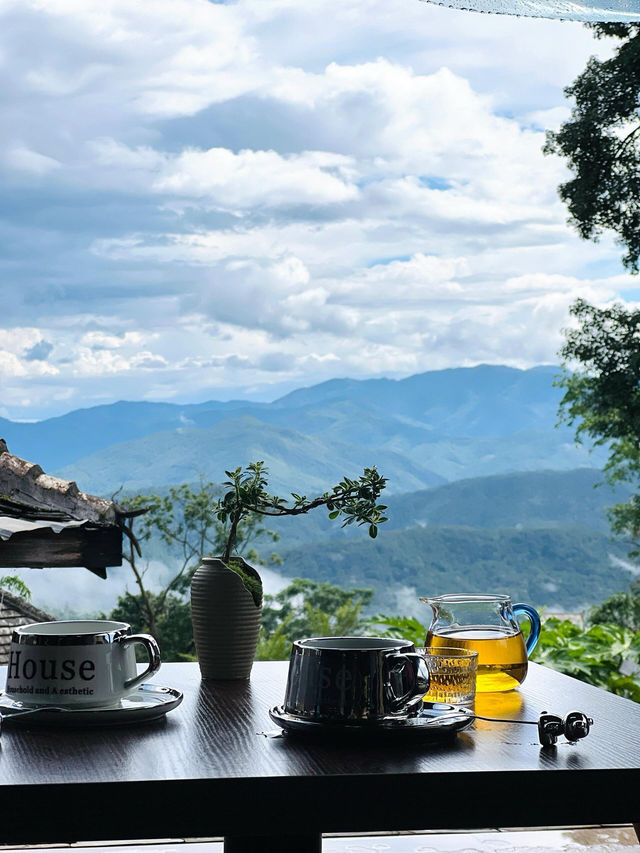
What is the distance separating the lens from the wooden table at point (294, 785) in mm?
819

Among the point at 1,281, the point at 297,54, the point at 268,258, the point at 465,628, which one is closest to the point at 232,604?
the point at 465,628

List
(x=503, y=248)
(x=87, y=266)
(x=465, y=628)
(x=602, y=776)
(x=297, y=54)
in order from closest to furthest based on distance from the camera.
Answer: (x=602, y=776)
(x=465, y=628)
(x=297, y=54)
(x=503, y=248)
(x=87, y=266)

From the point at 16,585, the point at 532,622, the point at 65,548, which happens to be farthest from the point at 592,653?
the point at 16,585

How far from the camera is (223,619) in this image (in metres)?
1.35

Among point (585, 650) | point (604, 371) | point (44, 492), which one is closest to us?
point (585, 650)

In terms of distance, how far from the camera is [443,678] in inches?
45.3

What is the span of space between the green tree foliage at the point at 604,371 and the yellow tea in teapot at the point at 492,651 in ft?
21.2

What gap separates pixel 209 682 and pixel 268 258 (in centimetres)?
3956

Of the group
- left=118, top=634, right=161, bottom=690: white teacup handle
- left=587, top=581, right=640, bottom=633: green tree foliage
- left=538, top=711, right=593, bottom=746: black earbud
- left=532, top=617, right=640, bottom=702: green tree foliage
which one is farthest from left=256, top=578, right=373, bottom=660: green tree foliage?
left=538, top=711, right=593, bottom=746: black earbud

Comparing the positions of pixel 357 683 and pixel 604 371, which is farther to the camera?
pixel 604 371

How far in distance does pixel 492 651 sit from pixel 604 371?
21.9ft

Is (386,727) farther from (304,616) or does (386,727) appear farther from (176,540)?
(176,540)

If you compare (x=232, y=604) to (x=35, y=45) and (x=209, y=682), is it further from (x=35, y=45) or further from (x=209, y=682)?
(x=35, y=45)

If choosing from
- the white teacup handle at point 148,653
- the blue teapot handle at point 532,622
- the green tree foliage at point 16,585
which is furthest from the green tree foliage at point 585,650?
the green tree foliage at point 16,585
